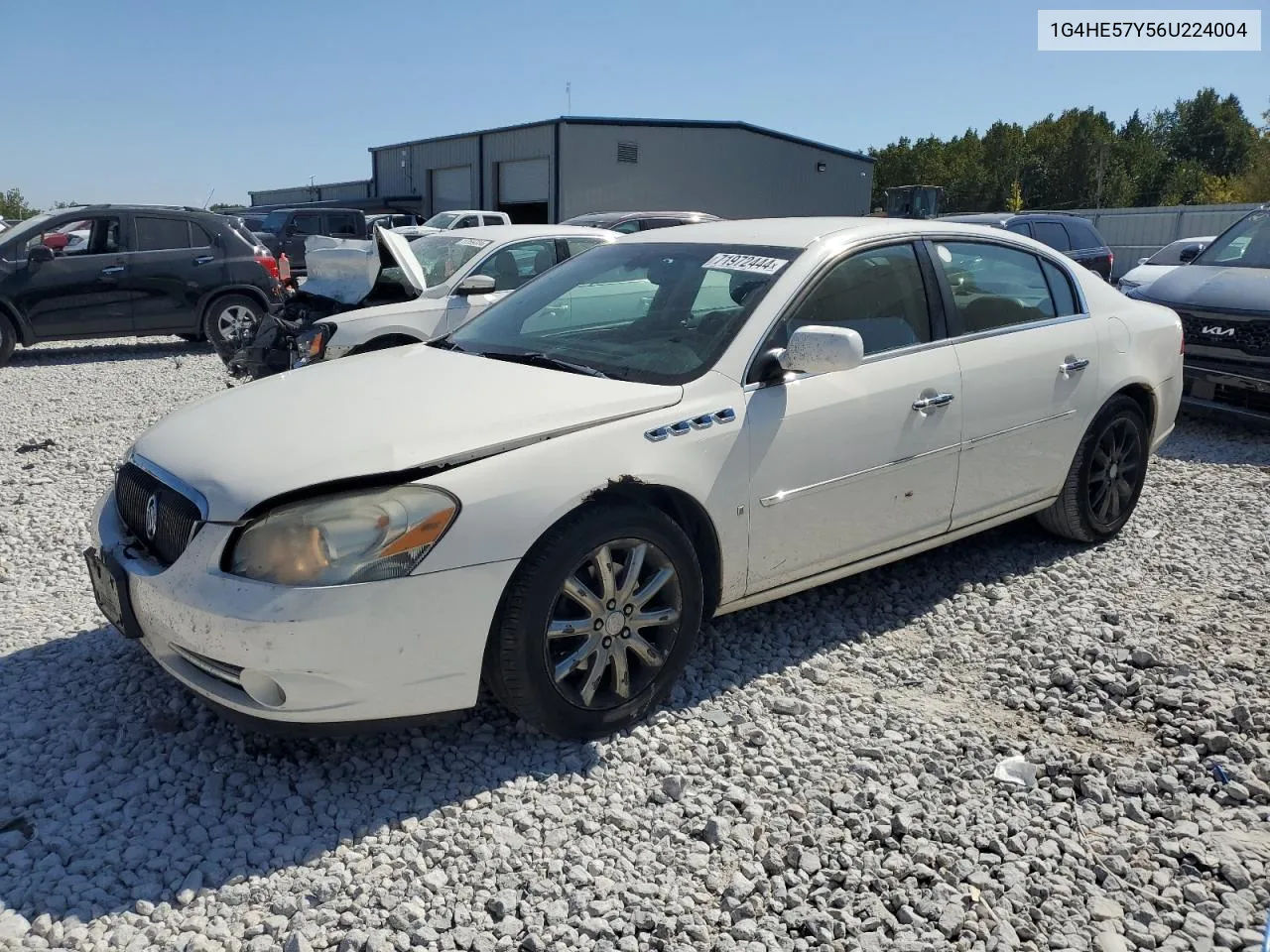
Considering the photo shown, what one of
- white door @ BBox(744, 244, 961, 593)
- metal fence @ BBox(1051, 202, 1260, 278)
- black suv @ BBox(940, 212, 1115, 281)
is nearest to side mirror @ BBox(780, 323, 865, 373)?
white door @ BBox(744, 244, 961, 593)

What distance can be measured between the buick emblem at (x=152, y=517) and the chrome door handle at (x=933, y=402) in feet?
8.86

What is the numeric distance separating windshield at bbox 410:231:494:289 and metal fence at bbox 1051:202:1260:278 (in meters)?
20.1

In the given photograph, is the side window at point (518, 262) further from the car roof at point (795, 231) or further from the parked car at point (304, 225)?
the parked car at point (304, 225)

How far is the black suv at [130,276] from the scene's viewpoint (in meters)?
11.1

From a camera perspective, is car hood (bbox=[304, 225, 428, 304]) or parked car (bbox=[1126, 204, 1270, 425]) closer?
parked car (bbox=[1126, 204, 1270, 425])

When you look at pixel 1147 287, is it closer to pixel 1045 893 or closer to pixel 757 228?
pixel 757 228

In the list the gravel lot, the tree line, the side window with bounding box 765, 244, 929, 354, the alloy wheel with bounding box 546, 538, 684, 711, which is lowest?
the gravel lot

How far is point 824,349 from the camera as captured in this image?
340 cm

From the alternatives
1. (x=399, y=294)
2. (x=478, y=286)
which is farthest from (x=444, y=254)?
(x=478, y=286)

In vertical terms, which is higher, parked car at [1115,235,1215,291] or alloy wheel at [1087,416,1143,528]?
parked car at [1115,235,1215,291]

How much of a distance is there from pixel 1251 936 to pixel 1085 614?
1.98 meters

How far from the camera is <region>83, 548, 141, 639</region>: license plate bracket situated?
307cm

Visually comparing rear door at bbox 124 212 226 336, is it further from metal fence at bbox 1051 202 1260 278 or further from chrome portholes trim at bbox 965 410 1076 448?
metal fence at bbox 1051 202 1260 278

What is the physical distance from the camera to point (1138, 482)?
5.24 meters
